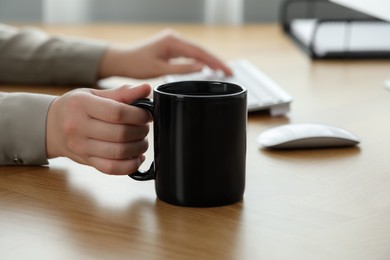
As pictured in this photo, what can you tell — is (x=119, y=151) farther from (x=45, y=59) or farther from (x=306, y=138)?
(x=45, y=59)

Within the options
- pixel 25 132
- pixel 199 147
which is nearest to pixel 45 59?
pixel 25 132

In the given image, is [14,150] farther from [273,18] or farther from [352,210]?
[273,18]

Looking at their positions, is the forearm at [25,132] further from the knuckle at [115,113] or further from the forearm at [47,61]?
the forearm at [47,61]

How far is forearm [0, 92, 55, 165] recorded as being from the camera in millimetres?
924

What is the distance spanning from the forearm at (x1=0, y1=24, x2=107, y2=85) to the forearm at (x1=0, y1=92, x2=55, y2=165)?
497mm

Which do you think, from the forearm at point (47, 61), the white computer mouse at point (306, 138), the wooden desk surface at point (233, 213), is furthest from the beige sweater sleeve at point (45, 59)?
the white computer mouse at point (306, 138)

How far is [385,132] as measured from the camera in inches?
43.0

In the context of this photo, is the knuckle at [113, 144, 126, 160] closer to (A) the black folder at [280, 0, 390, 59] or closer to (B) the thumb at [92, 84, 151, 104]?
(B) the thumb at [92, 84, 151, 104]

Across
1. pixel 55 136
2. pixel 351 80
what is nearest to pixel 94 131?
pixel 55 136

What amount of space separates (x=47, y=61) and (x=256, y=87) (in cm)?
44

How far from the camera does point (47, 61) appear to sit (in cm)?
146

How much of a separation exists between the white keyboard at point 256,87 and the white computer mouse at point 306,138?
0.14 metres

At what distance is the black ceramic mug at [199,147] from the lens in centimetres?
74

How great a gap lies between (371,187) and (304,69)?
0.72 m
